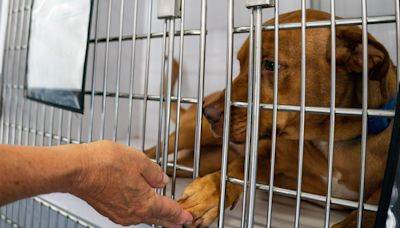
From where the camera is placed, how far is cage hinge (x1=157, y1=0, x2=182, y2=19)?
0.72 meters

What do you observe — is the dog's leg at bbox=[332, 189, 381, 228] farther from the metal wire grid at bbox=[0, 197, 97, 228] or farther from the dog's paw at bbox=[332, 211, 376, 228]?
the metal wire grid at bbox=[0, 197, 97, 228]

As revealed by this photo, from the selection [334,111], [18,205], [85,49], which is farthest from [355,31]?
[18,205]

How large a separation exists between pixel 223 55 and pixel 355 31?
0.71m

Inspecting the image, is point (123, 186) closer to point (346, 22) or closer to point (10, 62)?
point (346, 22)

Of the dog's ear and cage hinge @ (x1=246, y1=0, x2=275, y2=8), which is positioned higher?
cage hinge @ (x1=246, y1=0, x2=275, y2=8)

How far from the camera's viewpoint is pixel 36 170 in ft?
1.51

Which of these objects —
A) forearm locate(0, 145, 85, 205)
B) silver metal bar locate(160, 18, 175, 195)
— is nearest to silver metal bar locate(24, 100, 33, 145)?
silver metal bar locate(160, 18, 175, 195)

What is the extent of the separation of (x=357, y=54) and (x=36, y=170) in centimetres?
63

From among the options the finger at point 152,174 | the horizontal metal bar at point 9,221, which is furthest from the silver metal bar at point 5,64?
the finger at point 152,174

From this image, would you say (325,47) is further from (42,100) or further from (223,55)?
(42,100)

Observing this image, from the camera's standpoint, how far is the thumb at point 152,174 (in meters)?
0.58

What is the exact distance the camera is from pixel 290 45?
76cm

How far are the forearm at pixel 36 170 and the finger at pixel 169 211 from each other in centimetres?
15

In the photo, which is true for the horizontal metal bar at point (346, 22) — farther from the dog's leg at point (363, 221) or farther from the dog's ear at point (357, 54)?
the dog's leg at point (363, 221)
